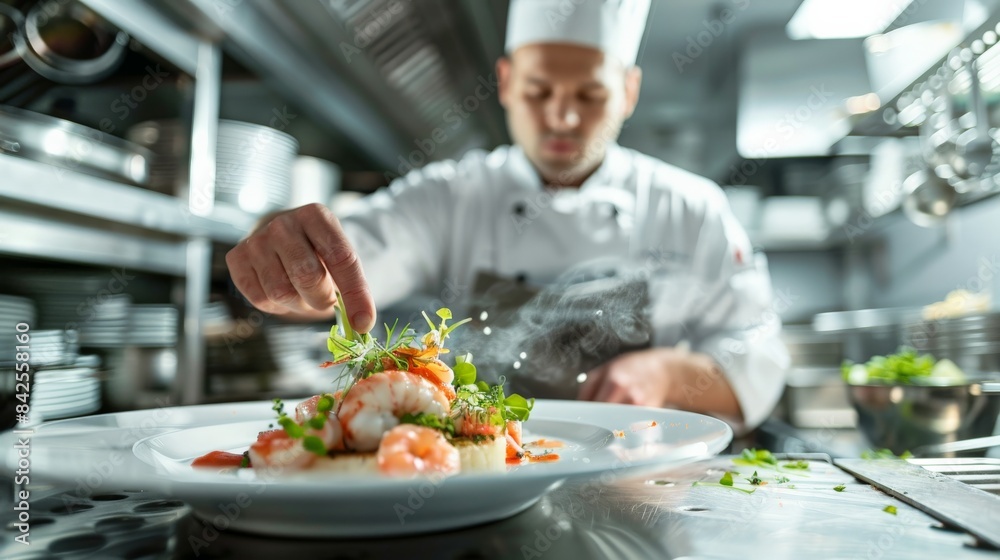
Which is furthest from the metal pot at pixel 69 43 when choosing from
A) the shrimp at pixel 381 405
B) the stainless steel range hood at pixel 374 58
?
the shrimp at pixel 381 405

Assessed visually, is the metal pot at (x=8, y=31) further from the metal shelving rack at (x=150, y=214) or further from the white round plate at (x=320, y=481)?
the white round plate at (x=320, y=481)

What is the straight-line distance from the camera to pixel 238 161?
74.6 inches

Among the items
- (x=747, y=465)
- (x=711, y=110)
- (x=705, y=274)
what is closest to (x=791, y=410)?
(x=705, y=274)

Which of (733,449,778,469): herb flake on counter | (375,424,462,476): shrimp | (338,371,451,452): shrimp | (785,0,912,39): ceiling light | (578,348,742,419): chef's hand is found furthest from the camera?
(785,0,912,39): ceiling light

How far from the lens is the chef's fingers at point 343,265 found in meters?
0.83

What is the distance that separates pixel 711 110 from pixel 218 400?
12.7 feet

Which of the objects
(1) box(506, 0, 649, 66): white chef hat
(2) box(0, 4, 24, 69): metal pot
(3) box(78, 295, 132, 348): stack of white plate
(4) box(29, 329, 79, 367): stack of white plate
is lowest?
(4) box(29, 329, 79, 367): stack of white plate

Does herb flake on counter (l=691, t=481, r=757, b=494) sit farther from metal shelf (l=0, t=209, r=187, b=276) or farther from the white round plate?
metal shelf (l=0, t=209, r=187, b=276)

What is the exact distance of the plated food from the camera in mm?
623

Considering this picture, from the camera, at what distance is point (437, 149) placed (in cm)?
389

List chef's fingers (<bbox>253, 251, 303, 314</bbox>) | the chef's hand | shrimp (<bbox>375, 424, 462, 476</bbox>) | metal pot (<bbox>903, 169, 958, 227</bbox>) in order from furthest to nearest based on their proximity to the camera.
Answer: metal pot (<bbox>903, 169, 958, 227</bbox>) < the chef's hand < chef's fingers (<bbox>253, 251, 303, 314</bbox>) < shrimp (<bbox>375, 424, 462, 476</bbox>)

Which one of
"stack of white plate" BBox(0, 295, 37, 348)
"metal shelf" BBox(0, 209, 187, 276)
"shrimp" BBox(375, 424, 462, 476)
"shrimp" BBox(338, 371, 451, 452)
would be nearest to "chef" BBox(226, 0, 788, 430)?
"metal shelf" BBox(0, 209, 187, 276)

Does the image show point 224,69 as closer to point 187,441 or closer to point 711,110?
point 187,441

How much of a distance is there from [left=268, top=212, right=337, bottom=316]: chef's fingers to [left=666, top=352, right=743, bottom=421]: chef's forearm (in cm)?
110
